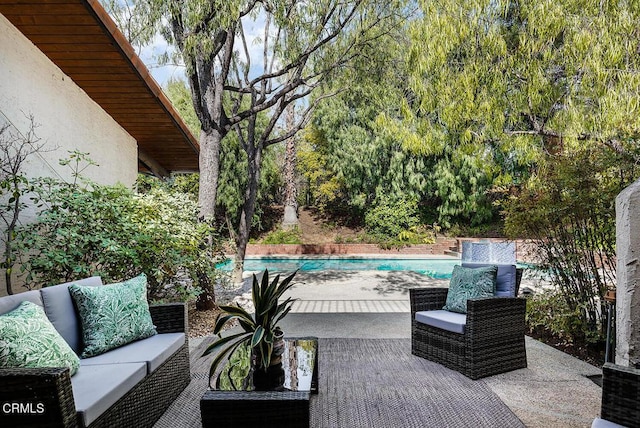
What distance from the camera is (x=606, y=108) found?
442 cm

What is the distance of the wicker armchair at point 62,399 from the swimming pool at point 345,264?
30.4ft

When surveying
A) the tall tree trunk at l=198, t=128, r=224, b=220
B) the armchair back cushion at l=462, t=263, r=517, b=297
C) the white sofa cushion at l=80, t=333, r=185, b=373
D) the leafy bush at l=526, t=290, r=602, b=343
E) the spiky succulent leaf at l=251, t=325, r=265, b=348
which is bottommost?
the leafy bush at l=526, t=290, r=602, b=343

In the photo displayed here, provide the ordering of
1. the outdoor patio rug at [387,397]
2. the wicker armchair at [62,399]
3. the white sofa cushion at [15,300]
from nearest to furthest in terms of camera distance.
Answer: the wicker armchair at [62,399] < the white sofa cushion at [15,300] < the outdoor patio rug at [387,397]

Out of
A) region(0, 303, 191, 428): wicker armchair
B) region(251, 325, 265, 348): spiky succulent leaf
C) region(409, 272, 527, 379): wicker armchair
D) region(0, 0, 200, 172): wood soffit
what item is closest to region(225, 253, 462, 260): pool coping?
region(0, 0, 200, 172): wood soffit

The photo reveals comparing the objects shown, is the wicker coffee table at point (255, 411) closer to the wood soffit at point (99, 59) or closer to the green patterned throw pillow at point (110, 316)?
the green patterned throw pillow at point (110, 316)

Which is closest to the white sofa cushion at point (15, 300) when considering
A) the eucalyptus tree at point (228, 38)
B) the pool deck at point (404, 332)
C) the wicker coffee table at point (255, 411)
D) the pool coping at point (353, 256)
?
the wicker coffee table at point (255, 411)

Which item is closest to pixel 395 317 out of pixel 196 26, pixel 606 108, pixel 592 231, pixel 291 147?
pixel 592 231

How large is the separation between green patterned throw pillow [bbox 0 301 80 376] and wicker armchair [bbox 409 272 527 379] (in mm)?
2963

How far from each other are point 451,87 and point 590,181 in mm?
2448

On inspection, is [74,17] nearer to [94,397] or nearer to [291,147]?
[94,397]

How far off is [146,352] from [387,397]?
186 cm

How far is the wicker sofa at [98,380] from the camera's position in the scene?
179 centimetres

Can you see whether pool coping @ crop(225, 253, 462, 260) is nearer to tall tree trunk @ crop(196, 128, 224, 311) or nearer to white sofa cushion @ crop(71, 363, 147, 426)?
tall tree trunk @ crop(196, 128, 224, 311)

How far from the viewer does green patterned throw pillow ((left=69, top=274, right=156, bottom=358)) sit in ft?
8.88
